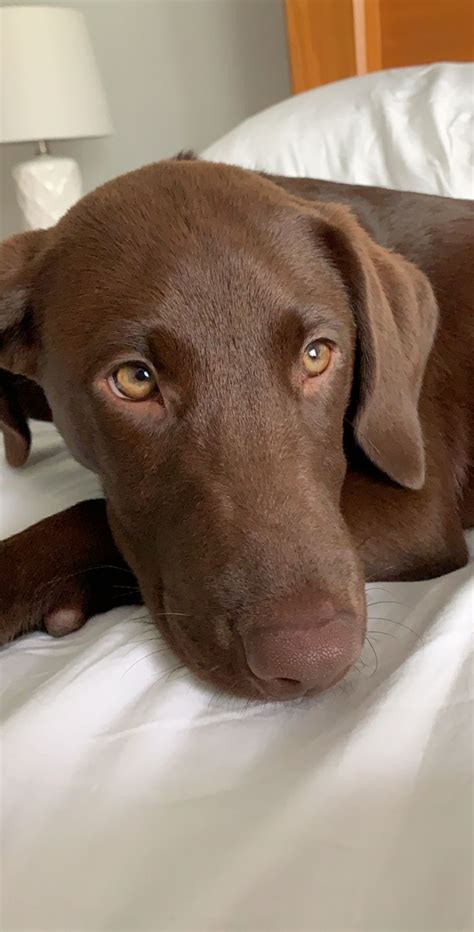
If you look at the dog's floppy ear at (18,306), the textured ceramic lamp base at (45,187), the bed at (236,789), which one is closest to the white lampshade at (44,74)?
the textured ceramic lamp base at (45,187)

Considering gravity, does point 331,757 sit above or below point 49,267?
below

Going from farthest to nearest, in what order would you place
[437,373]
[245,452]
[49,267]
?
[437,373], [49,267], [245,452]

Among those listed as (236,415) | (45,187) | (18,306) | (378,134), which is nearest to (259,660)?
(236,415)

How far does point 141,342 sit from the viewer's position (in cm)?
117

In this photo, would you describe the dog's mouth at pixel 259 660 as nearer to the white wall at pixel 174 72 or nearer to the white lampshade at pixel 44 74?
the white lampshade at pixel 44 74

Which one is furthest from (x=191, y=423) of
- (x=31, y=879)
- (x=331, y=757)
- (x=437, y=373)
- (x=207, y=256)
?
(x=437, y=373)

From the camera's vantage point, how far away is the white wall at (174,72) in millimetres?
4105

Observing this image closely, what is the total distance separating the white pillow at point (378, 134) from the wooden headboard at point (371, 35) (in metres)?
0.57

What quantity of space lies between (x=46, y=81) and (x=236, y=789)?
3.79 m

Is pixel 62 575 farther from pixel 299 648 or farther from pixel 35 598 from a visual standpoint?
pixel 299 648

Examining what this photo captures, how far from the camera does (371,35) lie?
3.33 metres

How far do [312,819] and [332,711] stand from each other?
22 cm

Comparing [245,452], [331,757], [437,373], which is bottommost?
[437,373]

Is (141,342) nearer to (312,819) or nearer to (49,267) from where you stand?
(49,267)
